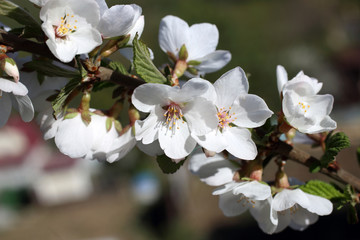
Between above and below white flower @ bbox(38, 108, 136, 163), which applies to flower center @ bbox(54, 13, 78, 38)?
above

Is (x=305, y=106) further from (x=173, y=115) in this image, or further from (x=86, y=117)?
(x=86, y=117)

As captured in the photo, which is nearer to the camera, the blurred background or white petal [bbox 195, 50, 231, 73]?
white petal [bbox 195, 50, 231, 73]

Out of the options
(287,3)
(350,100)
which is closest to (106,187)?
(350,100)

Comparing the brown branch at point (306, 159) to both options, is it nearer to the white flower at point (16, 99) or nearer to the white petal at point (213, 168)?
the white petal at point (213, 168)

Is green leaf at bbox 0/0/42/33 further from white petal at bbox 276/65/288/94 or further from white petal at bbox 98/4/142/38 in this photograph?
white petal at bbox 276/65/288/94

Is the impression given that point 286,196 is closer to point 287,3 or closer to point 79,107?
point 79,107

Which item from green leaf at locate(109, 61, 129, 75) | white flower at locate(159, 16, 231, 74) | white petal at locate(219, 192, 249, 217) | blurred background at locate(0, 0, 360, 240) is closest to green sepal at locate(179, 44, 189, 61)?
white flower at locate(159, 16, 231, 74)
